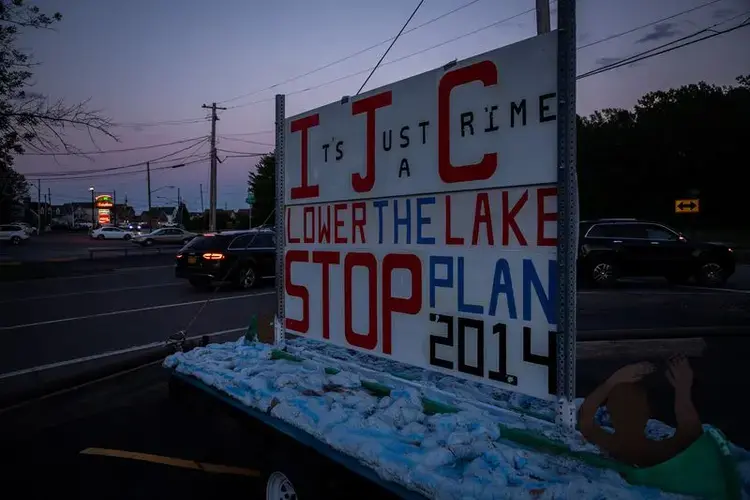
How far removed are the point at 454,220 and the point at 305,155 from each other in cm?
177

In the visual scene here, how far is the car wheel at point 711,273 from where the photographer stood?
16.9 m

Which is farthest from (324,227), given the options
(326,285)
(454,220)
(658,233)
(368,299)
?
(658,233)

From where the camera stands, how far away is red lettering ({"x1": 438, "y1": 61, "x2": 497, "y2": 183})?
3.26 m

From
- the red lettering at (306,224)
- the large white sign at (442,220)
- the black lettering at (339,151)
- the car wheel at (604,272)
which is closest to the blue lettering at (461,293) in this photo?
the large white sign at (442,220)

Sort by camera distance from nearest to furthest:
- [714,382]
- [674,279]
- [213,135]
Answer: [714,382]
[674,279]
[213,135]

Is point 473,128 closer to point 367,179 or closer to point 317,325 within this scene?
point 367,179

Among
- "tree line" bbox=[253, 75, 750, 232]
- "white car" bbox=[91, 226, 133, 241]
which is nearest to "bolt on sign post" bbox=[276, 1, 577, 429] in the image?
"tree line" bbox=[253, 75, 750, 232]

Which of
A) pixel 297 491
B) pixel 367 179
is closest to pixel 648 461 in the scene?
pixel 297 491

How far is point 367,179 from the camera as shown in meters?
4.19

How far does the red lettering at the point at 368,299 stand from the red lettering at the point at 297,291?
1.72 feet

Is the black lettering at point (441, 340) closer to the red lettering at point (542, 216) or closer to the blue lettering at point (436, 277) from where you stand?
the blue lettering at point (436, 277)

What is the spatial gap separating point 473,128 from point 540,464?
1709mm

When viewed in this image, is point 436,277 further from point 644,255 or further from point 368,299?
point 644,255

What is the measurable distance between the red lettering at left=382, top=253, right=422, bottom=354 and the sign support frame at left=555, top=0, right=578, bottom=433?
40.9 inches
